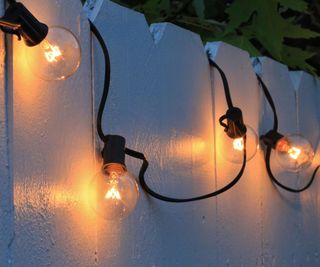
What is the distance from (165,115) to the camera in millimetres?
1406

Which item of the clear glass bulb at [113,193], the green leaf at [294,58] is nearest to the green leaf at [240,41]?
the green leaf at [294,58]

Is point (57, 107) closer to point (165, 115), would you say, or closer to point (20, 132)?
point (20, 132)

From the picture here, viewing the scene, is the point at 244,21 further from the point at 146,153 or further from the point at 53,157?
the point at 53,157

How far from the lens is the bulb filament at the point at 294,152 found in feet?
6.06

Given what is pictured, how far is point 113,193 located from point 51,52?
0.77 ft

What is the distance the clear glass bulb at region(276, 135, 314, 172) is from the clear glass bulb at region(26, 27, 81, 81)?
934mm

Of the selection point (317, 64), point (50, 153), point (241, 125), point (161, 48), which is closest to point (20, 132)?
point (50, 153)

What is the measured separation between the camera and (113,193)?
1.12 metres

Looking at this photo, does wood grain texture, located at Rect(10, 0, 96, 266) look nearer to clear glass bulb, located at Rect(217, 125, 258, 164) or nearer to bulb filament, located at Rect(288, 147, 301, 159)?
clear glass bulb, located at Rect(217, 125, 258, 164)

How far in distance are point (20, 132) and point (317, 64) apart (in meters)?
1.86

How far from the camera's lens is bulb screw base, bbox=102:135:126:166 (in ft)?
3.67

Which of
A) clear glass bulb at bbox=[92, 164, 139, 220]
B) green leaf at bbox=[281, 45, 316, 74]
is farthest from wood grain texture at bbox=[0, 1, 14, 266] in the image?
green leaf at bbox=[281, 45, 316, 74]

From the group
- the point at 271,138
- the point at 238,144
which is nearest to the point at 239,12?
the point at 271,138

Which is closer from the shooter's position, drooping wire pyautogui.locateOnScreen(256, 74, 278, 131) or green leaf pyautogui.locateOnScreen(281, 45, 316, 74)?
drooping wire pyautogui.locateOnScreen(256, 74, 278, 131)
